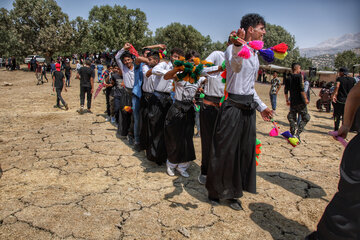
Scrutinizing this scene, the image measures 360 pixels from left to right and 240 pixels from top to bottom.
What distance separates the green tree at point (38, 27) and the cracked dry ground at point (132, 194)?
1008 inches

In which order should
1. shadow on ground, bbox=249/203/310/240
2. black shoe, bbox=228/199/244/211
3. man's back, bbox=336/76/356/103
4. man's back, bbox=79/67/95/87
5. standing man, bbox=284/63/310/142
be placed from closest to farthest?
shadow on ground, bbox=249/203/310/240
black shoe, bbox=228/199/244/211
standing man, bbox=284/63/310/142
man's back, bbox=336/76/356/103
man's back, bbox=79/67/95/87

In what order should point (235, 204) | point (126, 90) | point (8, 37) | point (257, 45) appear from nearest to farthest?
1. point (257, 45)
2. point (235, 204)
3. point (126, 90)
4. point (8, 37)

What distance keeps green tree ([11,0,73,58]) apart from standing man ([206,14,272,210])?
97.8ft

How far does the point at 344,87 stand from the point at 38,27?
30.7m

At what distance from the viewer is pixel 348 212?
5.78 feet

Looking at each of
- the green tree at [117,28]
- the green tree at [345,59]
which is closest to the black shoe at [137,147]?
the green tree at [117,28]

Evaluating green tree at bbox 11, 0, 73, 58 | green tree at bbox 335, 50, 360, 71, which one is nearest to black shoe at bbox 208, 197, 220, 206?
green tree at bbox 11, 0, 73, 58

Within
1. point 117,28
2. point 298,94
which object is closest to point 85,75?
point 298,94

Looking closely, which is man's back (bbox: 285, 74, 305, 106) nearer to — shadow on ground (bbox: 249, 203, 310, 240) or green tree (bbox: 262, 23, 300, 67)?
shadow on ground (bbox: 249, 203, 310, 240)

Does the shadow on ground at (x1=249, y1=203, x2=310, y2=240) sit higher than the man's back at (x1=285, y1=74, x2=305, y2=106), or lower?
lower

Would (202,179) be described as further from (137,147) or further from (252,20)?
(252,20)

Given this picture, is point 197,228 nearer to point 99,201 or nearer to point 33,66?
point 99,201

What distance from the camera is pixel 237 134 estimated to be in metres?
2.86

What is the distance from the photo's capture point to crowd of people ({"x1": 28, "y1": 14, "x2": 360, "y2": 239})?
2.81 metres
